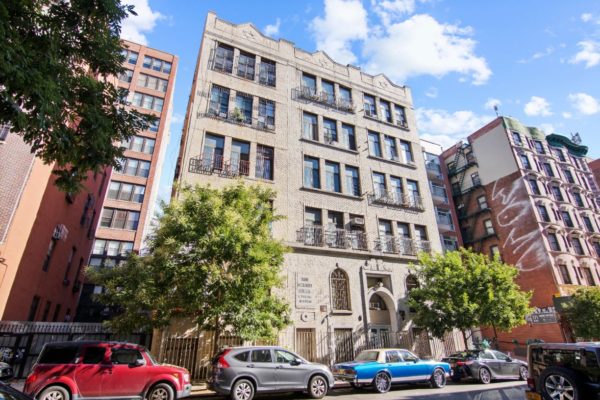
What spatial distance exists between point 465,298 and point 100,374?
1588 centimetres

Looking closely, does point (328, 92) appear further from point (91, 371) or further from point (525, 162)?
point (525, 162)

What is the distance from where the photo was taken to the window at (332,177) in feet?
73.0

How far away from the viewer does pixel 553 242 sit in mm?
33031

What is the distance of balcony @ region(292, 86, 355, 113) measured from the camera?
24.3m

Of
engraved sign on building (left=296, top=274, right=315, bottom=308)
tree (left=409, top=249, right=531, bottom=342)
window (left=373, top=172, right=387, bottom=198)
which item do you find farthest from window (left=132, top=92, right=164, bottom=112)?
tree (left=409, top=249, right=531, bottom=342)

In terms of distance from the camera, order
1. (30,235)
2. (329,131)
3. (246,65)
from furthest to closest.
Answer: (329,131) < (246,65) < (30,235)

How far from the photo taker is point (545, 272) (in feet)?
102

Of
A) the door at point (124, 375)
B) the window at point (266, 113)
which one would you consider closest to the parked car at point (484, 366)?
the door at point (124, 375)

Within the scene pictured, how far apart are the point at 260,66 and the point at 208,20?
4.58 meters

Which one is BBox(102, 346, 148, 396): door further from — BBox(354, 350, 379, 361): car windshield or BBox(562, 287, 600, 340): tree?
BBox(562, 287, 600, 340): tree

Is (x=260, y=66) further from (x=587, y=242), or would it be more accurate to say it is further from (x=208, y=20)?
(x=587, y=242)

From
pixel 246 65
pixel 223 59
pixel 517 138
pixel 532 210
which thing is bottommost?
pixel 532 210

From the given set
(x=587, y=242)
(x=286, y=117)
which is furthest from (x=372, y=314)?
(x=587, y=242)

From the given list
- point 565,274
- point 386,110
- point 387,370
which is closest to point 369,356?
point 387,370
